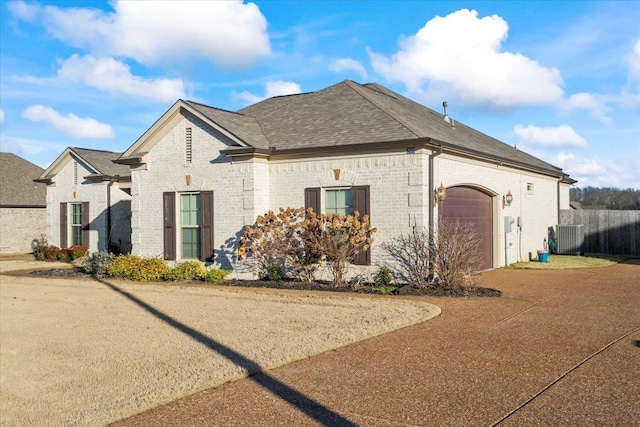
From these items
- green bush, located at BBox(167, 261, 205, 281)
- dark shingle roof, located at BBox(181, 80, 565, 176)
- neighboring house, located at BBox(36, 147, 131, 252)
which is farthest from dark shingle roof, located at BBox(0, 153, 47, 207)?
green bush, located at BBox(167, 261, 205, 281)

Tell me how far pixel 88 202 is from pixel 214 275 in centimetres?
1133

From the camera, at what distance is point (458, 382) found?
22.7 feet

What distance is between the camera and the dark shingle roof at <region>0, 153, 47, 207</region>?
32.5 m

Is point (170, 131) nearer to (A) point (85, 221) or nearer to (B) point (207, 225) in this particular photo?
(B) point (207, 225)

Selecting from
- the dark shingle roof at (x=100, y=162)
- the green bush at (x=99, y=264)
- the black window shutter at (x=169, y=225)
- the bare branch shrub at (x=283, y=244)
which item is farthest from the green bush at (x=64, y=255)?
the bare branch shrub at (x=283, y=244)

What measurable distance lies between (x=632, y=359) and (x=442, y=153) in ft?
29.6

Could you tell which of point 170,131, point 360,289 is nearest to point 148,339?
point 360,289

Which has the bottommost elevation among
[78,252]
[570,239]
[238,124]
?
[78,252]

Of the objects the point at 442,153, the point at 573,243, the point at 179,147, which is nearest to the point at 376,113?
the point at 442,153

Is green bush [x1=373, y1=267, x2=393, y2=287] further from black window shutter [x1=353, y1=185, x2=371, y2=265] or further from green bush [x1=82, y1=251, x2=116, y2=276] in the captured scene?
green bush [x1=82, y1=251, x2=116, y2=276]

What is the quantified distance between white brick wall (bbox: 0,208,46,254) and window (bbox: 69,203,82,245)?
7841 mm

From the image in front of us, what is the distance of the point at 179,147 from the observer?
1858 cm

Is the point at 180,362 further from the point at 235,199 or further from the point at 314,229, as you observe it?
the point at 235,199

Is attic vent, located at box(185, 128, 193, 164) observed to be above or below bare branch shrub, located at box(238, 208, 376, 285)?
above
